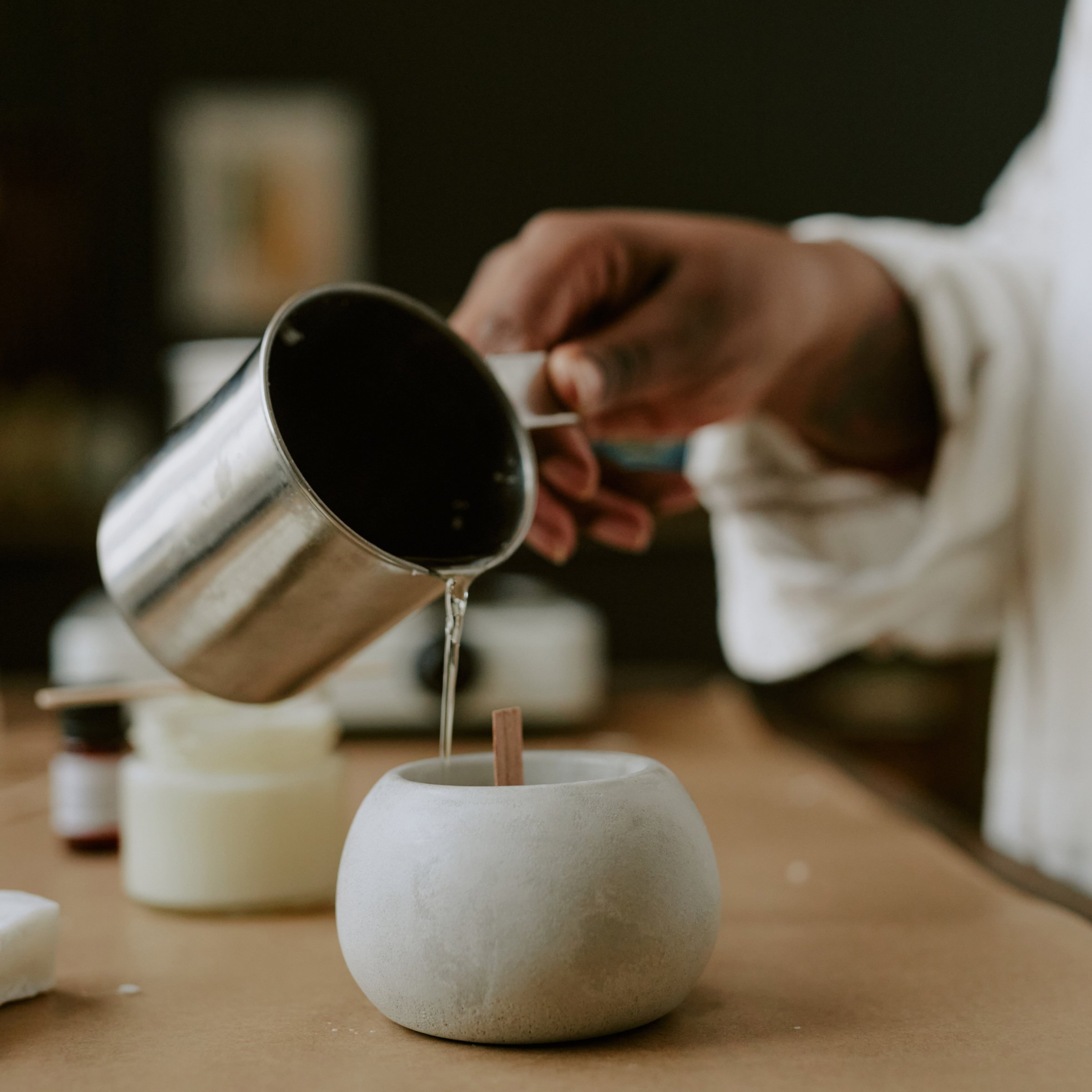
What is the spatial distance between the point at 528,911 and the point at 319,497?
20 centimetres

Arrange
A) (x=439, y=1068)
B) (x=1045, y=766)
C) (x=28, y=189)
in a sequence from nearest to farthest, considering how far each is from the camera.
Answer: (x=439, y=1068), (x=1045, y=766), (x=28, y=189)

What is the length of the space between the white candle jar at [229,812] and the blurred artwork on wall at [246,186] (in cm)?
193

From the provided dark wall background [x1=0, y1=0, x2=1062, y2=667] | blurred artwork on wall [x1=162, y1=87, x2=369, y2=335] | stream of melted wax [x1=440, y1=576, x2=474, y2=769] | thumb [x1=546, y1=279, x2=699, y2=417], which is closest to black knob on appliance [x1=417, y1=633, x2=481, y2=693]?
thumb [x1=546, y1=279, x2=699, y2=417]

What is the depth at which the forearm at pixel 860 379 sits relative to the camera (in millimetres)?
915

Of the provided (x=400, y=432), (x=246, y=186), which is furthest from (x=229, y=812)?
(x=246, y=186)

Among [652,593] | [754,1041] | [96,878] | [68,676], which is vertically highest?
[754,1041]

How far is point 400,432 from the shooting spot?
2.21 feet

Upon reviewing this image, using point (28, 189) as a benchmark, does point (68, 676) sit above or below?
below

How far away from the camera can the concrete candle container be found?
46 cm

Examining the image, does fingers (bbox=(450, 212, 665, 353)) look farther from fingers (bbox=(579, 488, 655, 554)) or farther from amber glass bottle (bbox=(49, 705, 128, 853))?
amber glass bottle (bbox=(49, 705, 128, 853))

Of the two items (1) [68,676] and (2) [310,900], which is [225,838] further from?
(1) [68,676]

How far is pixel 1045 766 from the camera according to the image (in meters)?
0.94

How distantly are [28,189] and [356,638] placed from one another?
2.32 meters

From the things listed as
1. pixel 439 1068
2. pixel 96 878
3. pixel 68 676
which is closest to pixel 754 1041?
pixel 439 1068
